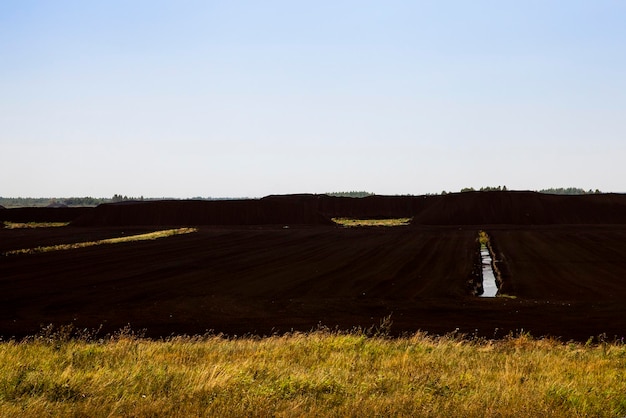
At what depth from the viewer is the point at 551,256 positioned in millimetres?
49562

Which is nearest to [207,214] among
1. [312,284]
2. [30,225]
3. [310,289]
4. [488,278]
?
[30,225]

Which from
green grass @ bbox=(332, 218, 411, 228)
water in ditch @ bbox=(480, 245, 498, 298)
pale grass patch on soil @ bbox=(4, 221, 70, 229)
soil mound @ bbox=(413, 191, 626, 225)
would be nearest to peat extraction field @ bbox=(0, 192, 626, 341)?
water in ditch @ bbox=(480, 245, 498, 298)

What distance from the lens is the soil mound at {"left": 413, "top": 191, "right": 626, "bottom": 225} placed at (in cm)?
10719

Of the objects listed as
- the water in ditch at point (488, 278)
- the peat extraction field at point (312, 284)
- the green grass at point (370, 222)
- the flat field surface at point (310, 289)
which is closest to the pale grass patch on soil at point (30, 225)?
the peat extraction field at point (312, 284)

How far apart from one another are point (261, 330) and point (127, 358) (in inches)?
431

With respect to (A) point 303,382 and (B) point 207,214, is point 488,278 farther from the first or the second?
(B) point 207,214

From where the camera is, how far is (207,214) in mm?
118188

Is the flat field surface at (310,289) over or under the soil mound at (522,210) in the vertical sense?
under

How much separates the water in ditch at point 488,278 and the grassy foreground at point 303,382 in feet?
64.5

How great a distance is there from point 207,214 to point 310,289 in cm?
8687

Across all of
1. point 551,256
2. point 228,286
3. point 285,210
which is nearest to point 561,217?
point 285,210

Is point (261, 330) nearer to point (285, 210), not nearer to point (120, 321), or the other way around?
point (120, 321)

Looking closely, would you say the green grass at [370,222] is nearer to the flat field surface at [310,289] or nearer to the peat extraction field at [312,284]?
the peat extraction field at [312,284]

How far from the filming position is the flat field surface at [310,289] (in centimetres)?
2462
